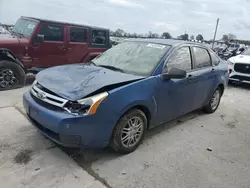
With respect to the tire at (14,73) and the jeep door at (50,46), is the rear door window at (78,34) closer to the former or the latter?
the jeep door at (50,46)

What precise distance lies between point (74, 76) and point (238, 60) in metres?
7.30

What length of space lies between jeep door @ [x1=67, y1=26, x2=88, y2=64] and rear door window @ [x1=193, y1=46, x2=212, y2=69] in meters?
4.26

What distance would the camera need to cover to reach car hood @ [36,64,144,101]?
121 inches

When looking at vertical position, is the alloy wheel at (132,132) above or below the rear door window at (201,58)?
below

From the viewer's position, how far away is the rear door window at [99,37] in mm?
8547

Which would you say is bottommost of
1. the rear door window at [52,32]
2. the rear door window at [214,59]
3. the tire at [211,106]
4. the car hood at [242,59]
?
the tire at [211,106]

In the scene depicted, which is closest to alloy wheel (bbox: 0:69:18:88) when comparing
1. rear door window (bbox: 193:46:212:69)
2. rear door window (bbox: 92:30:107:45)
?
rear door window (bbox: 92:30:107:45)

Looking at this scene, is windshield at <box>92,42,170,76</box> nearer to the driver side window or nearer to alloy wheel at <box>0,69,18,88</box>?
the driver side window

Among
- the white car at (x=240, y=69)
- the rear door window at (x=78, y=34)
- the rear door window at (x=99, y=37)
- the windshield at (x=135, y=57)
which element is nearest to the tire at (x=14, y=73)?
the rear door window at (x=78, y=34)

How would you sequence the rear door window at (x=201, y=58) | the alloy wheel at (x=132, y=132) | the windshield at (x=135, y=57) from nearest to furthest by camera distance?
the alloy wheel at (x=132, y=132), the windshield at (x=135, y=57), the rear door window at (x=201, y=58)

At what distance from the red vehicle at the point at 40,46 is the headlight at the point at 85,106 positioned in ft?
13.6

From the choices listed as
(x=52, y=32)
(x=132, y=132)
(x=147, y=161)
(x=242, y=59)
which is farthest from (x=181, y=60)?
(x=242, y=59)

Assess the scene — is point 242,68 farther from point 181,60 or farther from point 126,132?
point 126,132

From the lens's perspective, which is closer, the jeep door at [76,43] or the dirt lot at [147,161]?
the dirt lot at [147,161]
